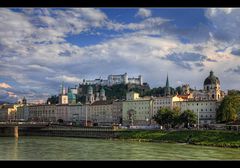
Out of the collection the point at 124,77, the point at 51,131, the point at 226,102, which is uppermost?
the point at 124,77

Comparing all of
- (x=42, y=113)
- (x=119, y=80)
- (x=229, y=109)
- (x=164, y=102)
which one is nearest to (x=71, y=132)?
(x=229, y=109)

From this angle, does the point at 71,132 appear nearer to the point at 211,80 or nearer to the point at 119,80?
the point at 211,80

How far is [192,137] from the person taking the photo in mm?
41500

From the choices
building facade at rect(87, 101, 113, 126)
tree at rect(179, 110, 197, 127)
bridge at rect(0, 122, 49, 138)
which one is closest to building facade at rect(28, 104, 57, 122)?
building facade at rect(87, 101, 113, 126)

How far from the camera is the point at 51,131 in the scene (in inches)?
2469

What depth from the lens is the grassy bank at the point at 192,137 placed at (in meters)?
36.9

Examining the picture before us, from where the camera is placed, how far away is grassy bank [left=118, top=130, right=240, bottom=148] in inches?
1454

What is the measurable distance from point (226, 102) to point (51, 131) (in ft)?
86.9

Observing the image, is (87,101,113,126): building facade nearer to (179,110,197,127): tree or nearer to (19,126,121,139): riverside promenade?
(19,126,121,139): riverside promenade

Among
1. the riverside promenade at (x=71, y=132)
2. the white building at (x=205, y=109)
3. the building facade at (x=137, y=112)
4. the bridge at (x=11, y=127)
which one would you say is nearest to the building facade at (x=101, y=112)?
the building facade at (x=137, y=112)

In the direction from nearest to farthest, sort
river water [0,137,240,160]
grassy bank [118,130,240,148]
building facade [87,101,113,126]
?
1. river water [0,137,240,160]
2. grassy bank [118,130,240,148]
3. building facade [87,101,113,126]

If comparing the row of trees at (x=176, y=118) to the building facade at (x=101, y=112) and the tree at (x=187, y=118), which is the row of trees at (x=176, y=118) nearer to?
the tree at (x=187, y=118)
